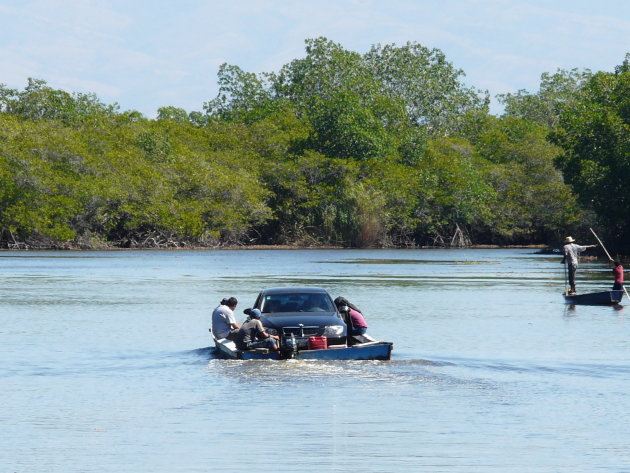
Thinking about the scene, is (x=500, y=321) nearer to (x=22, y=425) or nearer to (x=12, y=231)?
(x=22, y=425)

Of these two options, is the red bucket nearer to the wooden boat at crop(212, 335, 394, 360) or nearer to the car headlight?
the wooden boat at crop(212, 335, 394, 360)

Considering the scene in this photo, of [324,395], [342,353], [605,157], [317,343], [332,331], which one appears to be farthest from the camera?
[605,157]

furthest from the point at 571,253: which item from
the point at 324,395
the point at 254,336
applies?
the point at 324,395

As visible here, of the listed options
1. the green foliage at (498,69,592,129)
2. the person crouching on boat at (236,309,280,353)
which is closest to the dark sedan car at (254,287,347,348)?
the person crouching on boat at (236,309,280,353)

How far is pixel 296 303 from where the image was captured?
91.0ft

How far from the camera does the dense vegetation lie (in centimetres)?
11462

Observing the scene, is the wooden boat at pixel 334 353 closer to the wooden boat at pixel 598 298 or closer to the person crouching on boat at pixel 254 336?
the person crouching on boat at pixel 254 336

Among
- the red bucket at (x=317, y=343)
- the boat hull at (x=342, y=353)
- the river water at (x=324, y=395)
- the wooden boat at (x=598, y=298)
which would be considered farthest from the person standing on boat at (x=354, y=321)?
the wooden boat at (x=598, y=298)

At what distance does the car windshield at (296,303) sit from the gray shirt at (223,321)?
2.73 ft

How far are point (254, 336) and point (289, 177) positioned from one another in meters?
99.8

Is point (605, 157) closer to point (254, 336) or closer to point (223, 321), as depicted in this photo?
point (223, 321)

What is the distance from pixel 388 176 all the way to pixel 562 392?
341 ft

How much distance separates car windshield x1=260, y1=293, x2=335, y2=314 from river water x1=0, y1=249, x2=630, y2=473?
6.15ft

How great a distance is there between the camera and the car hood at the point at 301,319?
2612cm
